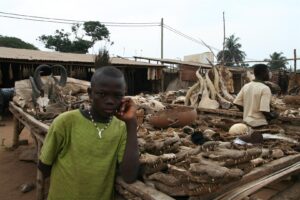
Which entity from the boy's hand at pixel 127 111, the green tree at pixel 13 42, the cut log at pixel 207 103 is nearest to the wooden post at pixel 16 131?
the cut log at pixel 207 103

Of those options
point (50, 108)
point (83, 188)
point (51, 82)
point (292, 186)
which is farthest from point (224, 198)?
point (51, 82)

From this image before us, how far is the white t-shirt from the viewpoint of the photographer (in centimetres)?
418

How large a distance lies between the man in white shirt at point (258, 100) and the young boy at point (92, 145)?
2885 millimetres

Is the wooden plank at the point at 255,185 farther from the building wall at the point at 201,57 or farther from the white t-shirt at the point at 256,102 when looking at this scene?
the building wall at the point at 201,57

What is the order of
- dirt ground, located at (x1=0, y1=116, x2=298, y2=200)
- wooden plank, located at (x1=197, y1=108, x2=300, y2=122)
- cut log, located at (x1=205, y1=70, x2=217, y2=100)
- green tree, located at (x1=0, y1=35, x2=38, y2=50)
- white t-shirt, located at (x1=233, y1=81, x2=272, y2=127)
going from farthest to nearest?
green tree, located at (x1=0, y1=35, x2=38, y2=50) < cut log, located at (x1=205, y1=70, x2=217, y2=100) < wooden plank, located at (x1=197, y1=108, x2=300, y2=122) < white t-shirt, located at (x1=233, y1=81, x2=272, y2=127) < dirt ground, located at (x1=0, y1=116, x2=298, y2=200)

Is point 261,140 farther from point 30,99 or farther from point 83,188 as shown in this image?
point 30,99

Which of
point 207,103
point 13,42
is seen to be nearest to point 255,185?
point 207,103

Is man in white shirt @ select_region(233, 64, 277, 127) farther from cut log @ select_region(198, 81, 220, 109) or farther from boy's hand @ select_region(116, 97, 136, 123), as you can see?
boy's hand @ select_region(116, 97, 136, 123)

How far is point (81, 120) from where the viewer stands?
175cm

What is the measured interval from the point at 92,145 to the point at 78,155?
0.31ft

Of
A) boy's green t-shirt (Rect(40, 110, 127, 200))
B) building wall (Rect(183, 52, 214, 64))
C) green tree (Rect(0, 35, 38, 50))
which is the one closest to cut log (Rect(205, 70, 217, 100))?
boy's green t-shirt (Rect(40, 110, 127, 200))

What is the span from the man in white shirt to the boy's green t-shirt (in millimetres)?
2952

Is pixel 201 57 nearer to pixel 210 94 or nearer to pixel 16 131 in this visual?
pixel 210 94

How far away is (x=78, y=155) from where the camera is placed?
1.71m
